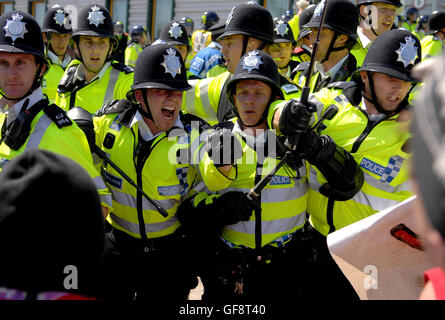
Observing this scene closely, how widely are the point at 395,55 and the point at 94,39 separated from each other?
9.70 ft

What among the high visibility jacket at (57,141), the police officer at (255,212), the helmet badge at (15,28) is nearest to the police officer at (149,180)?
the police officer at (255,212)

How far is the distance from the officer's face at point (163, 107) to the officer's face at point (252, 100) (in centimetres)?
42

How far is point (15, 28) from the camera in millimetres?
2947

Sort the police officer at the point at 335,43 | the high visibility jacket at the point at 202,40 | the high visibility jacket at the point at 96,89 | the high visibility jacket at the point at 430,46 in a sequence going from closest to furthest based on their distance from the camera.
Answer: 1. the police officer at the point at 335,43
2. the high visibility jacket at the point at 96,89
3. the high visibility jacket at the point at 430,46
4. the high visibility jacket at the point at 202,40

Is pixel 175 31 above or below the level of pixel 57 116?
below

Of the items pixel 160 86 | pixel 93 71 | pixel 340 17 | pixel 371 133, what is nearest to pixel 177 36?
pixel 93 71

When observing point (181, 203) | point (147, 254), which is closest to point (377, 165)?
point (181, 203)

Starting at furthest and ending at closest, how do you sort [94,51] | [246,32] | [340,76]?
[94,51], [246,32], [340,76]

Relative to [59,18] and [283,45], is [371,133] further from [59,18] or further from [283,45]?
[59,18]

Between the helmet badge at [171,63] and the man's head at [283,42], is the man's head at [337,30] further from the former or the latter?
the man's head at [283,42]

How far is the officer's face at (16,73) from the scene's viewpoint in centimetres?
291

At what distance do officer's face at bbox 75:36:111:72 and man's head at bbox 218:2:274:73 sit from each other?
124 cm

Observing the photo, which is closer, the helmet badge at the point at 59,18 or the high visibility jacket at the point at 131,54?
the helmet badge at the point at 59,18

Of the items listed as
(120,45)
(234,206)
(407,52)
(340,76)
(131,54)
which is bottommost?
(131,54)
